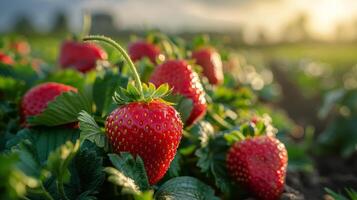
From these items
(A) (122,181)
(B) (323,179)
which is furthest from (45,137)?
(B) (323,179)

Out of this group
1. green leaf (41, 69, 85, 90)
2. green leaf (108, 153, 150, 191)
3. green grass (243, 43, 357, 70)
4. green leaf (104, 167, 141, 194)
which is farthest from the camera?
green grass (243, 43, 357, 70)

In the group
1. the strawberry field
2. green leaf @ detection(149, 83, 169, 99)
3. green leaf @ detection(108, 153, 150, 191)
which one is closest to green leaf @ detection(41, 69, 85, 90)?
the strawberry field

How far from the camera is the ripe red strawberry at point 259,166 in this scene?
2.08 meters

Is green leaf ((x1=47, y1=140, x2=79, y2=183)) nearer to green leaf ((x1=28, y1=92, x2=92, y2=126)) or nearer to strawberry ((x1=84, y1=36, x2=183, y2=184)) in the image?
strawberry ((x1=84, y1=36, x2=183, y2=184))

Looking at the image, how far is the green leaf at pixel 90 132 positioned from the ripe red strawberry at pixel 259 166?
1.87 feet

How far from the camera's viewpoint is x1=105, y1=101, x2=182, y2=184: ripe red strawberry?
1.68m

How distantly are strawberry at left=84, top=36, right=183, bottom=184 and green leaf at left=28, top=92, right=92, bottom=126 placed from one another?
29 centimetres

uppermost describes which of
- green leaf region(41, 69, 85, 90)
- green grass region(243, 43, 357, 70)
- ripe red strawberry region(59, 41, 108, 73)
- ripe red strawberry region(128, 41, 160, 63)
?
ripe red strawberry region(128, 41, 160, 63)

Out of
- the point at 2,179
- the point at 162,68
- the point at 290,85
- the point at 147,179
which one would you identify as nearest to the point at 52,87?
the point at 162,68

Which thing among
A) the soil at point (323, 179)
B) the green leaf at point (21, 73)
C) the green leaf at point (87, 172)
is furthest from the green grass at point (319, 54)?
the green leaf at point (87, 172)

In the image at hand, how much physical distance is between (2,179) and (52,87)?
3.46ft

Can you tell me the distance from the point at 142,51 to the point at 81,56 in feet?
1.21

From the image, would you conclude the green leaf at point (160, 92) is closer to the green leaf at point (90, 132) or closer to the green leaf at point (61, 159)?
the green leaf at point (90, 132)

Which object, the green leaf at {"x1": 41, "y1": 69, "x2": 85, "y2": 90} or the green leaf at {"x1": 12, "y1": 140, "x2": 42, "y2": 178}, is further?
the green leaf at {"x1": 41, "y1": 69, "x2": 85, "y2": 90}
